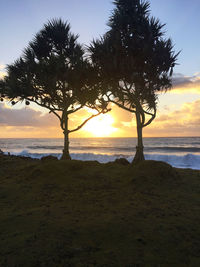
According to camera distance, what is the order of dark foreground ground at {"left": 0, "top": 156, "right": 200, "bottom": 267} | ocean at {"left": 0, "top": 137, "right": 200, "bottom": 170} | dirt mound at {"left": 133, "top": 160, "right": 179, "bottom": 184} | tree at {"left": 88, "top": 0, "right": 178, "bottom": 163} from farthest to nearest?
1. ocean at {"left": 0, "top": 137, "right": 200, "bottom": 170}
2. tree at {"left": 88, "top": 0, "right": 178, "bottom": 163}
3. dirt mound at {"left": 133, "top": 160, "right": 179, "bottom": 184}
4. dark foreground ground at {"left": 0, "top": 156, "right": 200, "bottom": 267}

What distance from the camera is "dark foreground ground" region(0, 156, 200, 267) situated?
3.35 m

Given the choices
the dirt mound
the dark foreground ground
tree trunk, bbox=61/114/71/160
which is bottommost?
the dark foreground ground

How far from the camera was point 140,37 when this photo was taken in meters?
11.5

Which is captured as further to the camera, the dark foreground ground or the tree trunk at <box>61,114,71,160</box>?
the tree trunk at <box>61,114,71,160</box>

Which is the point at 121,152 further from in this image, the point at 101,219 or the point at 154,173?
the point at 101,219

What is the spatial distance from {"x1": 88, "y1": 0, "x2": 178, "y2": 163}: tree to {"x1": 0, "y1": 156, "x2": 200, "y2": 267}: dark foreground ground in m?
4.71

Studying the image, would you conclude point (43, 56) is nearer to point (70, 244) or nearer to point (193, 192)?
point (193, 192)

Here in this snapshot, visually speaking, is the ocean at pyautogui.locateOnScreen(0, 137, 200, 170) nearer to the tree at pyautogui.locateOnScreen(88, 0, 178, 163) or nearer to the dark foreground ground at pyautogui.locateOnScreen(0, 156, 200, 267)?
the tree at pyautogui.locateOnScreen(88, 0, 178, 163)

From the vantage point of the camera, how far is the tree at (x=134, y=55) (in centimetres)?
1099

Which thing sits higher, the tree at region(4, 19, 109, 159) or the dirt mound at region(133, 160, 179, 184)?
the tree at region(4, 19, 109, 159)

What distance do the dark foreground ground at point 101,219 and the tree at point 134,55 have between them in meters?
4.71

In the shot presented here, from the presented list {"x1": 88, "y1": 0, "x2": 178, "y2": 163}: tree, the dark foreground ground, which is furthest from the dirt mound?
{"x1": 88, "y1": 0, "x2": 178, "y2": 163}: tree

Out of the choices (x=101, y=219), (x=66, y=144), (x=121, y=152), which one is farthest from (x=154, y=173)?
(x=121, y=152)

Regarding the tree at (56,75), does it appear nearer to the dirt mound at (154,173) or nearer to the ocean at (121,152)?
the dirt mound at (154,173)
